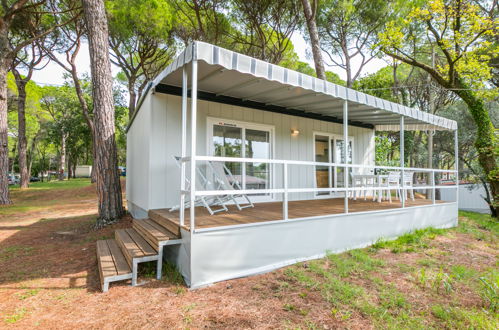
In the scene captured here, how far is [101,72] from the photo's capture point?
18.6 ft

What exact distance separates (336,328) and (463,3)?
10.2 meters

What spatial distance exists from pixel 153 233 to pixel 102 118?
3.47 meters

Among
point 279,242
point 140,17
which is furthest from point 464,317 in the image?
point 140,17

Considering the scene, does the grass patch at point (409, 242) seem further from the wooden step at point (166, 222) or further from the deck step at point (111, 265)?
the deck step at point (111, 265)

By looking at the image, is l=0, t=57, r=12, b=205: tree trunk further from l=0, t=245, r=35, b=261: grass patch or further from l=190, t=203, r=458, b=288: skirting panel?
l=190, t=203, r=458, b=288: skirting panel

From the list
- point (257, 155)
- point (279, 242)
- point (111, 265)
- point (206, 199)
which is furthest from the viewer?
point (257, 155)

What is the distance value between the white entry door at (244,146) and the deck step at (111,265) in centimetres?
259

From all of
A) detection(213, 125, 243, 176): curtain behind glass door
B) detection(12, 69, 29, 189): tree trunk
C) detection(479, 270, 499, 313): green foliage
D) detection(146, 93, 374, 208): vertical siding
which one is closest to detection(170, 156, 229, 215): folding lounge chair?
detection(146, 93, 374, 208): vertical siding

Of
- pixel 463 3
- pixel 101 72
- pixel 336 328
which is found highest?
pixel 463 3

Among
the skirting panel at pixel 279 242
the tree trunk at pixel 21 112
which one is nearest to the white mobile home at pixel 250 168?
the skirting panel at pixel 279 242

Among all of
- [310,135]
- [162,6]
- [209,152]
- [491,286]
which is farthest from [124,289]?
[162,6]

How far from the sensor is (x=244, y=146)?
19.4 feet

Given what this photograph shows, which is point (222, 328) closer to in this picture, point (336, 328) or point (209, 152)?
point (336, 328)

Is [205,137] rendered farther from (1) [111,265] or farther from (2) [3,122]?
(2) [3,122]
